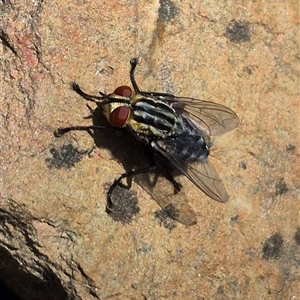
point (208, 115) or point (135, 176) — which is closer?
point (135, 176)

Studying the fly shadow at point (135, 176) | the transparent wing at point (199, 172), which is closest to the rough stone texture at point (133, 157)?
the fly shadow at point (135, 176)

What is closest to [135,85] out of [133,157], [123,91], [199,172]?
[123,91]

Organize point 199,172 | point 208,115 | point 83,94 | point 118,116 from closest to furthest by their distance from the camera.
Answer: point 118,116, point 83,94, point 199,172, point 208,115

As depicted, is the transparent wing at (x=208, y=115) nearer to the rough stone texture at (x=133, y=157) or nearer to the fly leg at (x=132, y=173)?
the rough stone texture at (x=133, y=157)

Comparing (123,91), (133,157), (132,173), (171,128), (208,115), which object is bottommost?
(132,173)

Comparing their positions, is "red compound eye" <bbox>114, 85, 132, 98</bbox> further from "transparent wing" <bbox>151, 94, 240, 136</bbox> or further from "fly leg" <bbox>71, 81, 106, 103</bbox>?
"transparent wing" <bbox>151, 94, 240, 136</bbox>

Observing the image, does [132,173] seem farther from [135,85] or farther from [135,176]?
[135,85]
